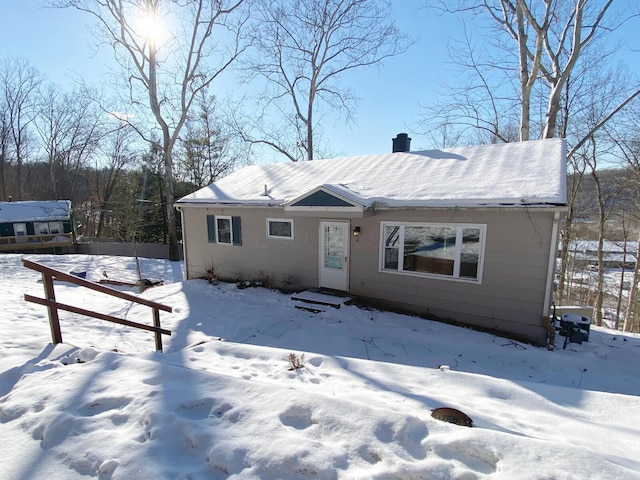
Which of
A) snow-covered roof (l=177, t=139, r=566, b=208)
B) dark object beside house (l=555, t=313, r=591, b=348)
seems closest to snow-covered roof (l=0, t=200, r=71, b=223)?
snow-covered roof (l=177, t=139, r=566, b=208)

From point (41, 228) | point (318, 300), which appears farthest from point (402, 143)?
point (41, 228)

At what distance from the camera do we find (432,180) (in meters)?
7.45

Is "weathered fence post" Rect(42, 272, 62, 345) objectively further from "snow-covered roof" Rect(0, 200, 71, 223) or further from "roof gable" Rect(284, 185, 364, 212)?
"snow-covered roof" Rect(0, 200, 71, 223)

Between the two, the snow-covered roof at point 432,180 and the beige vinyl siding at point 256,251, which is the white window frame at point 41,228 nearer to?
the beige vinyl siding at point 256,251

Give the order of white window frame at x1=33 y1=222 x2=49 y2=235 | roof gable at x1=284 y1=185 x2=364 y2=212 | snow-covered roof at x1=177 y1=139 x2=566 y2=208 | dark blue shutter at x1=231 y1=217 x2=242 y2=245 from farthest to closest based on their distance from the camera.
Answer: white window frame at x1=33 y1=222 x2=49 y2=235, dark blue shutter at x1=231 y1=217 x2=242 y2=245, roof gable at x1=284 y1=185 x2=364 y2=212, snow-covered roof at x1=177 y1=139 x2=566 y2=208

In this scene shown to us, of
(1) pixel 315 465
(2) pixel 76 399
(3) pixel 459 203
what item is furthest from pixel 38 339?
(3) pixel 459 203

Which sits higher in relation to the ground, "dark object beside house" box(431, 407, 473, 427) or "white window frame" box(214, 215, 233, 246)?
"white window frame" box(214, 215, 233, 246)

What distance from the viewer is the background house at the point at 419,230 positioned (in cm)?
607

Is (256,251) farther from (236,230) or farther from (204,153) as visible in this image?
(204,153)

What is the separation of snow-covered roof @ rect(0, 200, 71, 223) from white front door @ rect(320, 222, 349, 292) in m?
25.5

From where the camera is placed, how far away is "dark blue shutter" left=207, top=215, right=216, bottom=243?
1054 centimetres

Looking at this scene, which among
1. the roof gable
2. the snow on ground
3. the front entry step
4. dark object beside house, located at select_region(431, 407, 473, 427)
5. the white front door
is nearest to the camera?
the snow on ground

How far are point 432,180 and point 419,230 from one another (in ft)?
4.24

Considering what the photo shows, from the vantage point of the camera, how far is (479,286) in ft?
21.5
